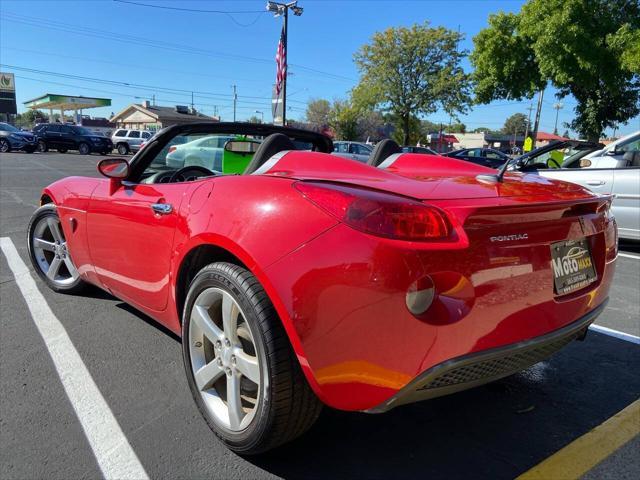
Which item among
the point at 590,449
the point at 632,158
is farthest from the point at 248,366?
the point at 632,158

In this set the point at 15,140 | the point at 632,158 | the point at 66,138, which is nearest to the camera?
the point at 632,158

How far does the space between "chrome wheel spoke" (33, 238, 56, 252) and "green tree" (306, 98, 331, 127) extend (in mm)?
68193

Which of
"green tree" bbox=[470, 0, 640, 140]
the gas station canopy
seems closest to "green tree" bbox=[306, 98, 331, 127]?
the gas station canopy

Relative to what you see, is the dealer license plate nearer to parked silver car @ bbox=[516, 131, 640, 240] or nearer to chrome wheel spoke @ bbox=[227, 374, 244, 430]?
chrome wheel spoke @ bbox=[227, 374, 244, 430]

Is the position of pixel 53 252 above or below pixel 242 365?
below

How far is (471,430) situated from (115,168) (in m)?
2.44

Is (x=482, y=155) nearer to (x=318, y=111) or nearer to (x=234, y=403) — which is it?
(x=234, y=403)

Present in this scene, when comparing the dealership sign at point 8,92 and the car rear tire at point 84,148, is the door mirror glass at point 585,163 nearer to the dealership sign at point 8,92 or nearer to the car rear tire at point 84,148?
the car rear tire at point 84,148

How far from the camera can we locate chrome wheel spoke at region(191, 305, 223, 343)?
201 cm

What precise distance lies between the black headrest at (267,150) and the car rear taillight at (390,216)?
0.85 meters

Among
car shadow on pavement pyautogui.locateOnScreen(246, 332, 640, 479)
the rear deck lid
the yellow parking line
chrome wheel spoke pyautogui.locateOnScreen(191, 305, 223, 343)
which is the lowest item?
car shadow on pavement pyautogui.locateOnScreen(246, 332, 640, 479)

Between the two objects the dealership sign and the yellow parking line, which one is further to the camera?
the dealership sign

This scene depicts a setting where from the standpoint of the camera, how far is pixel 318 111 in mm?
71500

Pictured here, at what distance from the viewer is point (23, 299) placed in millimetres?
3760
